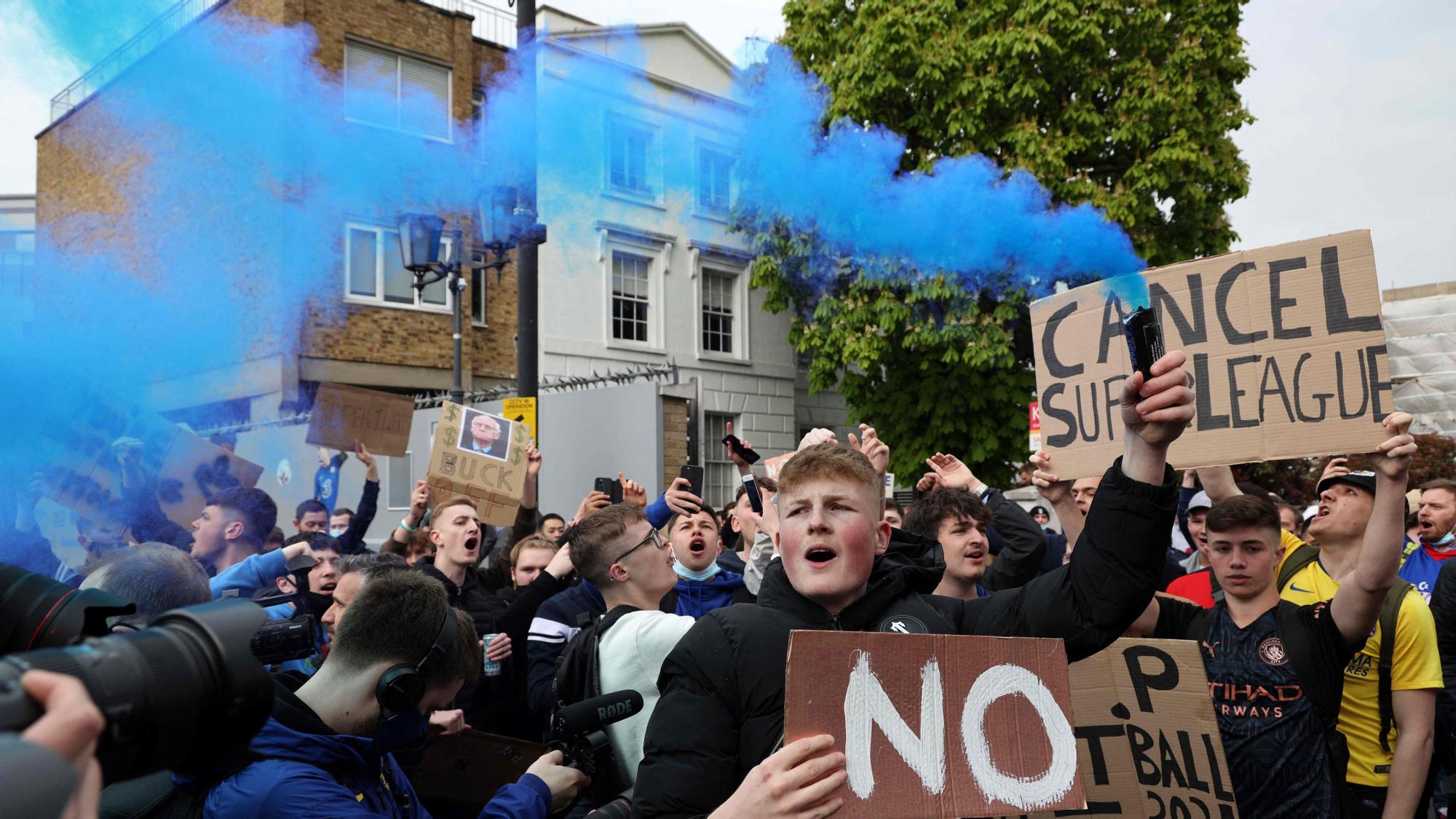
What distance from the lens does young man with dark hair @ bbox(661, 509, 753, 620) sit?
518 centimetres

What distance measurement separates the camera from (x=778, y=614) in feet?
7.72

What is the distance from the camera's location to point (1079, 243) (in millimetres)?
10195

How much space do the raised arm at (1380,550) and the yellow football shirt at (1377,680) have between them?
1.24ft

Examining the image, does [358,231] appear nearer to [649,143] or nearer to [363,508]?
[649,143]

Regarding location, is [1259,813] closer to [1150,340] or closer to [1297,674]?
[1297,674]

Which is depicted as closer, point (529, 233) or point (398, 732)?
point (398, 732)

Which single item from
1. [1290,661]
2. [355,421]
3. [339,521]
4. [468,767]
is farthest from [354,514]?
[1290,661]

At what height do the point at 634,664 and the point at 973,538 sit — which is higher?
the point at 973,538

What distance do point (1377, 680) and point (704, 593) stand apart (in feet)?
9.37

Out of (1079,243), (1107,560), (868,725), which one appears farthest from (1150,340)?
(1079,243)

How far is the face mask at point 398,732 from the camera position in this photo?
270cm

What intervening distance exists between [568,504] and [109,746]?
16.0m

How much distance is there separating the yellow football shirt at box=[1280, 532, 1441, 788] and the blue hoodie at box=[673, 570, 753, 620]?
2540 mm

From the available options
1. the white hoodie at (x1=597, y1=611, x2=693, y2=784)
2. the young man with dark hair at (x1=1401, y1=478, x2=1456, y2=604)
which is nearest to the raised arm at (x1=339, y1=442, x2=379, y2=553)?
the white hoodie at (x1=597, y1=611, x2=693, y2=784)
